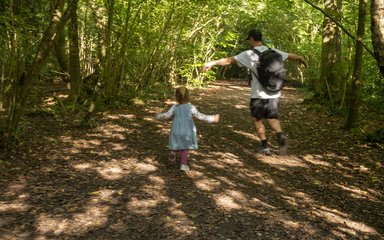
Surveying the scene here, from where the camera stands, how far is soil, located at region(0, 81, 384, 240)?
3.80 m

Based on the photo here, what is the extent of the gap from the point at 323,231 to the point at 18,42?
5205mm

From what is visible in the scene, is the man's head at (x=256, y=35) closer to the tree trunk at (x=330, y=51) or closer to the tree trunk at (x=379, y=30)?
the tree trunk at (x=379, y=30)

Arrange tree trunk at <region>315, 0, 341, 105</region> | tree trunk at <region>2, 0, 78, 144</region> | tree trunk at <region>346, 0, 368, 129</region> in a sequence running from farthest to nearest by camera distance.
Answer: tree trunk at <region>315, 0, 341, 105</region> < tree trunk at <region>346, 0, 368, 129</region> < tree trunk at <region>2, 0, 78, 144</region>

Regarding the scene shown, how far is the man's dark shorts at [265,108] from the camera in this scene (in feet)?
21.2

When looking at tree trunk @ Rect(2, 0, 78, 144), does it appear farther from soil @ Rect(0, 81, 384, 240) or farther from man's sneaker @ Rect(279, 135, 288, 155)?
man's sneaker @ Rect(279, 135, 288, 155)

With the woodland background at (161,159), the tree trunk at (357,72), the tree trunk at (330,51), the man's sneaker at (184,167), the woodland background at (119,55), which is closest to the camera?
the woodland background at (161,159)

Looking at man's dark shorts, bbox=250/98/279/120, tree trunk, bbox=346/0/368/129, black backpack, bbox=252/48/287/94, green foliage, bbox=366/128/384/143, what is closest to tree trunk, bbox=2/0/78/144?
black backpack, bbox=252/48/287/94

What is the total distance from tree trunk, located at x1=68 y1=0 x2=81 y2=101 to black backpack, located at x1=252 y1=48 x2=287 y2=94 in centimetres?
592

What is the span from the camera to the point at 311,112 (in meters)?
11.5

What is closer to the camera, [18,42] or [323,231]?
[323,231]

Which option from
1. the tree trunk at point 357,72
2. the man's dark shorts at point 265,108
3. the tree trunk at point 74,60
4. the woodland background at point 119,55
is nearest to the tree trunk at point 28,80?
the woodland background at point 119,55

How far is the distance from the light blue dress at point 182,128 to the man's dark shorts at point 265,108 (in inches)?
47.2

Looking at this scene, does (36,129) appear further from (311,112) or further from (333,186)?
(311,112)

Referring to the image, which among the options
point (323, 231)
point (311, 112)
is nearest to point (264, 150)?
point (323, 231)
